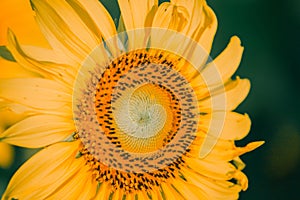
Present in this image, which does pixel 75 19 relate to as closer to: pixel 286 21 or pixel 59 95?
pixel 59 95

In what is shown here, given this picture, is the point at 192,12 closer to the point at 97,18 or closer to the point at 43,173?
the point at 97,18

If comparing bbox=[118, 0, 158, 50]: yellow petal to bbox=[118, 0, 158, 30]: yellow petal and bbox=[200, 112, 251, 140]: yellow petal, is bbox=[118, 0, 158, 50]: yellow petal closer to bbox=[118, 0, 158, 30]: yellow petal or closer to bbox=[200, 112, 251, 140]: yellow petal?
bbox=[118, 0, 158, 30]: yellow petal

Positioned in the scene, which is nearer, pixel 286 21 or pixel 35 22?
pixel 35 22

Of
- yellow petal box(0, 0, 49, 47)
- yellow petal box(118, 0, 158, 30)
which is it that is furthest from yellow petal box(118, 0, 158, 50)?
yellow petal box(0, 0, 49, 47)

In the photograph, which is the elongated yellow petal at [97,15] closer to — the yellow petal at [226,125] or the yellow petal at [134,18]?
the yellow petal at [134,18]

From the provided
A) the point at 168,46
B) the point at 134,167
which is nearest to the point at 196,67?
the point at 168,46

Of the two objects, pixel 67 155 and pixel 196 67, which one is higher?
pixel 196 67

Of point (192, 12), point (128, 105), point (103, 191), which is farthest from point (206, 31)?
point (103, 191)

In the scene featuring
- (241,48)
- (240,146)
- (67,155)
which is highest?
(241,48)

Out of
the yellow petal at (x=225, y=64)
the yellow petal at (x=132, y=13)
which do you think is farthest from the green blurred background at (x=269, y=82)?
the yellow petal at (x=132, y=13)
